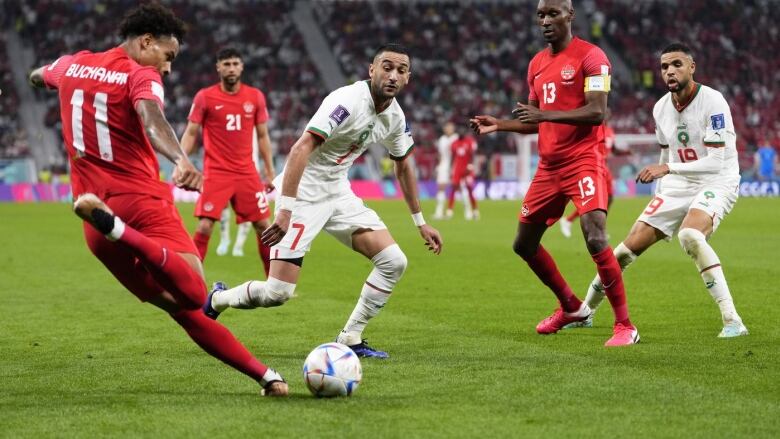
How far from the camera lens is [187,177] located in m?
5.36

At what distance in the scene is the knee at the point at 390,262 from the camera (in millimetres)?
7809

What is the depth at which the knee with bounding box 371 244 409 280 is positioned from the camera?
7.81 m

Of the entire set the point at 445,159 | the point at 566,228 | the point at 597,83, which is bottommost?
the point at 566,228

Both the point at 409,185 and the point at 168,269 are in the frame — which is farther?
the point at 409,185

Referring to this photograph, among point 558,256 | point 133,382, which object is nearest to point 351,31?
point 558,256

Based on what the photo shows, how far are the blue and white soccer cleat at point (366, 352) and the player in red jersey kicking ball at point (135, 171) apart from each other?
1.60 metres

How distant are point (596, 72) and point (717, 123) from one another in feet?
3.95

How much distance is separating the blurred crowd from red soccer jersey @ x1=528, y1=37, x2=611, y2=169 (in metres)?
33.2

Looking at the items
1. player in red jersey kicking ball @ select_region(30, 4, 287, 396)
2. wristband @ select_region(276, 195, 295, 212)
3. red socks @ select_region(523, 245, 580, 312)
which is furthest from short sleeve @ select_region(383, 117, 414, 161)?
player in red jersey kicking ball @ select_region(30, 4, 287, 396)

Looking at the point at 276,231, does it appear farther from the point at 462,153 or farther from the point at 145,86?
the point at 462,153

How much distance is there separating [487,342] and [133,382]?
283 centimetres

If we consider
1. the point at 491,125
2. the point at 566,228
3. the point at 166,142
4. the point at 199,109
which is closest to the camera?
the point at 166,142

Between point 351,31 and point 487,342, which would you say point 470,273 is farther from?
point 351,31

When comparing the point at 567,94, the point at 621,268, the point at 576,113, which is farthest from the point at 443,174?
the point at 576,113
